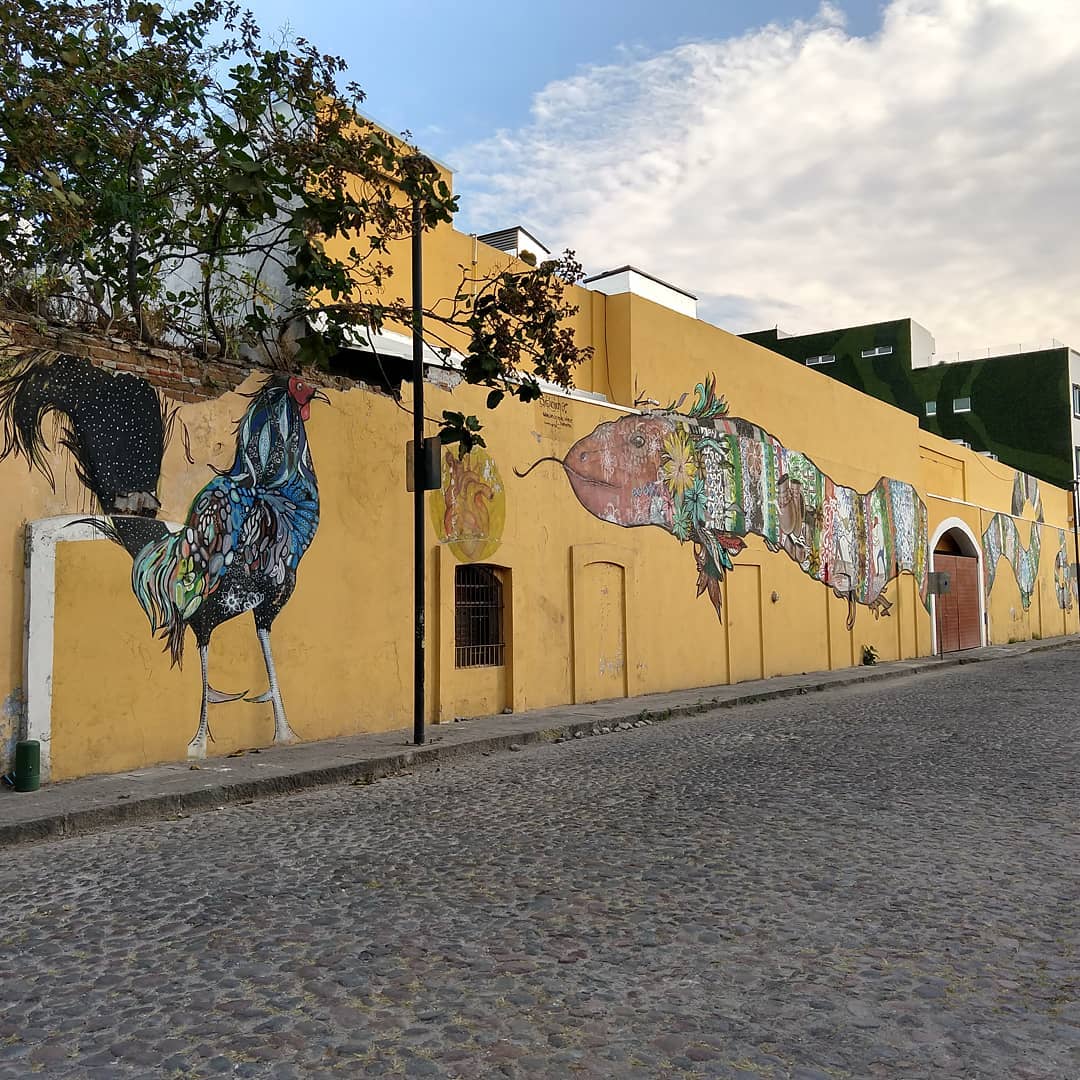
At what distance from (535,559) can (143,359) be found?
6105 millimetres

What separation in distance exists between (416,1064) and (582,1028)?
0.59 m

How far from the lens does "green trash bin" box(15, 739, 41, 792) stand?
7.60m

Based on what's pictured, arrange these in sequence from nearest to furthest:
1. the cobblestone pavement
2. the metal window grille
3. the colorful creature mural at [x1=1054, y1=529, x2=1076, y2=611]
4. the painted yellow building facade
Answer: the cobblestone pavement
the painted yellow building facade
the metal window grille
the colorful creature mural at [x1=1054, y1=529, x2=1076, y2=611]

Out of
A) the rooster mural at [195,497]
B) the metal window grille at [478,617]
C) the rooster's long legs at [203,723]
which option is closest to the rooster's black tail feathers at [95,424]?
the rooster mural at [195,497]

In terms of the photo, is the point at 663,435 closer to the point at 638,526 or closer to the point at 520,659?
the point at 638,526

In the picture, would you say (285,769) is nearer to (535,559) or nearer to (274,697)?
(274,697)

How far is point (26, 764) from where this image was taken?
25.0 ft

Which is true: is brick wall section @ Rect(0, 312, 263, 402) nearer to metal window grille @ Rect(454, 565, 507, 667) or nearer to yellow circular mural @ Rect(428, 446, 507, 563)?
yellow circular mural @ Rect(428, 446, 507, 563)

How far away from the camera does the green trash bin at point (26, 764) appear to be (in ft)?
24.9

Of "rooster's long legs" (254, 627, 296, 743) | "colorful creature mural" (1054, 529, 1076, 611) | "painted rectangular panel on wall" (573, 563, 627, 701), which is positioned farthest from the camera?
"colorful creature mural" (1054, 529, 1076, 611)

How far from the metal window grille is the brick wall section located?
4017mm

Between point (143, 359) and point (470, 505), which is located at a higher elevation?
point (143, 359)

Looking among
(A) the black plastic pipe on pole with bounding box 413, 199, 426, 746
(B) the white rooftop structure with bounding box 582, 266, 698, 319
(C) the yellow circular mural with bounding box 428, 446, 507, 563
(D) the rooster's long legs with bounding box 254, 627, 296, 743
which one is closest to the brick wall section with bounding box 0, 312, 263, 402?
(A) the black plastic pipe on pole with bounding box 413, 199, 426, 746

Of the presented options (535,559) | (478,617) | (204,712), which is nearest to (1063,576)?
(535,559)
